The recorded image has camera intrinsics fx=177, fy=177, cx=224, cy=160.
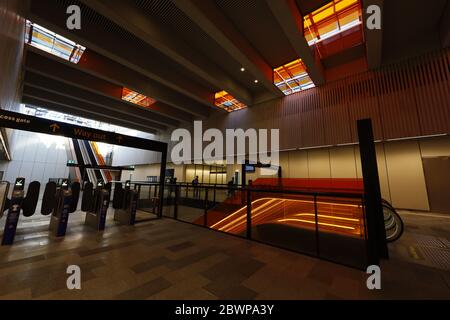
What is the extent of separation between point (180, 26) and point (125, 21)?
1696 millimetres

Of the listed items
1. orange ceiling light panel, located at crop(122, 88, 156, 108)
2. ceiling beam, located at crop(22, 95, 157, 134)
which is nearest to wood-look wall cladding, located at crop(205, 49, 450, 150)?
orange ceiling light panel, located at crop(122, 88, 156, 108)

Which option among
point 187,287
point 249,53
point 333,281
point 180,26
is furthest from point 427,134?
point 180,26

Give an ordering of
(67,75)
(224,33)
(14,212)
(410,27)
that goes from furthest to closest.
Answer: (67,75), (410,27), (224,33), (14,212)

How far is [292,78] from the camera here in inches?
334

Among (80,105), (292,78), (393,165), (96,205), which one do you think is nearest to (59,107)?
(80,105)

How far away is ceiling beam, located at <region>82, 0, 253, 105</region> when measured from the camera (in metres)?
4.49

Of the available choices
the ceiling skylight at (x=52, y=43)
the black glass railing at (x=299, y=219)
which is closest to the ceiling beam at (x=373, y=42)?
the black glass railing at (x=299, y=219)

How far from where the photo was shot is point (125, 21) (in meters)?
4.71

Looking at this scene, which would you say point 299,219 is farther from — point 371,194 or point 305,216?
point 371,194

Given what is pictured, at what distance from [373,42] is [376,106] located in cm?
238

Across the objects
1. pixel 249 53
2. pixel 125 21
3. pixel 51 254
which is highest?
pixel 249 53

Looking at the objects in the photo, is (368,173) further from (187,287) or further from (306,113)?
(306,113)

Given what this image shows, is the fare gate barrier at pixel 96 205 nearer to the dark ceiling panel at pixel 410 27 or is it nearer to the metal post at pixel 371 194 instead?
the metal post at pixel 371 194

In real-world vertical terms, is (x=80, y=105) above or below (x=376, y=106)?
above
